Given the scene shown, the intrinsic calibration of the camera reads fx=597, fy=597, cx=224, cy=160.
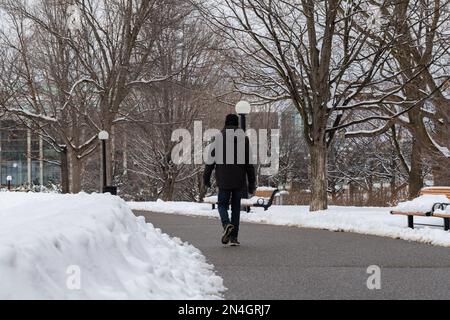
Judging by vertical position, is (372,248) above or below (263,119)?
below

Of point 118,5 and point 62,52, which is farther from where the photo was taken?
point 62,52

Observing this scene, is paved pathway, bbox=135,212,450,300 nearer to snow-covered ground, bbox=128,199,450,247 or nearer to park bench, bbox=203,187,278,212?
snow-covered ground, bbox=128,199,450,247

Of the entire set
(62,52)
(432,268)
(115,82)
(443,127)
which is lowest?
(432,268)

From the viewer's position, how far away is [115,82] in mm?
24797

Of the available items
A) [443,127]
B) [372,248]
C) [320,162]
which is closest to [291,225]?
[320,162]

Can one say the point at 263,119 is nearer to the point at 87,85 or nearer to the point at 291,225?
the point at 87,85

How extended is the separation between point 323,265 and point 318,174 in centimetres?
905

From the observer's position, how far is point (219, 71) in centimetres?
2403

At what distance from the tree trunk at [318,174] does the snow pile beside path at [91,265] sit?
9.33m

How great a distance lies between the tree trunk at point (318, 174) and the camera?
15859 millimetres

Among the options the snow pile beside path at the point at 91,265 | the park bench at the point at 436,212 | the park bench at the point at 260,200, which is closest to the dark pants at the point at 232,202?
the snow pile beside path at the point at 91,265

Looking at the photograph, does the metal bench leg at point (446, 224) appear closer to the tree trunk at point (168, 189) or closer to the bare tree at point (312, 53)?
the bare tree at point (312, 53)

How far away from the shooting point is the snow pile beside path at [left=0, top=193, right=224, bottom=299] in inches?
144

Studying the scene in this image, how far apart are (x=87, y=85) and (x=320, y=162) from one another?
16.7 metres
